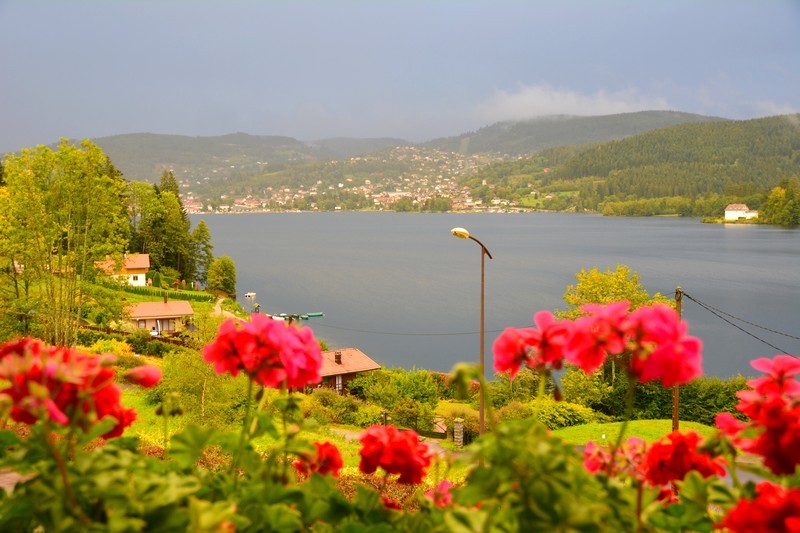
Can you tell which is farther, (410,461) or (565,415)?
(565,415)

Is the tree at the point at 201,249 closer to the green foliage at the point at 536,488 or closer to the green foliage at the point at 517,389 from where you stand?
the green foliage at the point at 517,389

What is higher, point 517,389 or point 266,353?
point 266,353

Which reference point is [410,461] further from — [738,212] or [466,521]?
[738,212]

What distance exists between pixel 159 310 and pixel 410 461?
111 feet

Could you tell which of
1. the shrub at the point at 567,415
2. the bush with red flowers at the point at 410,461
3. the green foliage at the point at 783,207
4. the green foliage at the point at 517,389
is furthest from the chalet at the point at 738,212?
the bush with red flowers at the point at 410,461

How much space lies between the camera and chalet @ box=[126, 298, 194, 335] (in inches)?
1251

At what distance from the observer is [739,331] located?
111 ft

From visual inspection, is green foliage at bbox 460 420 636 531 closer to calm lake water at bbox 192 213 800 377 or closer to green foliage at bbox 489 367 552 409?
green foliage at bbox 489 367 552 409

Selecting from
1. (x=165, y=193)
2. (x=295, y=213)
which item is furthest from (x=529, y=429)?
(x=295, y=213)

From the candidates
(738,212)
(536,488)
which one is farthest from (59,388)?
(738,212)

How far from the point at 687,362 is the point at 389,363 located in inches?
1232

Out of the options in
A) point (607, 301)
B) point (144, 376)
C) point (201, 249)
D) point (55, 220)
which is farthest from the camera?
point (201, 249)

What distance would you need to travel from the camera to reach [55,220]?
1955 centimetres

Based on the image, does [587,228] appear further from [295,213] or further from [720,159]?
[295,213]
